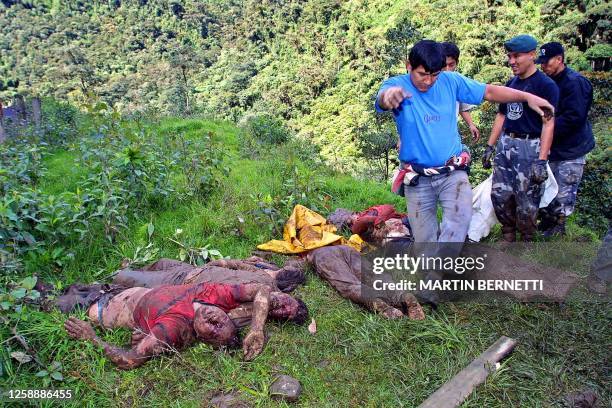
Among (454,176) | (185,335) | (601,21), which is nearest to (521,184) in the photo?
Result: (454,176)

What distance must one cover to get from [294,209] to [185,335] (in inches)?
81.0

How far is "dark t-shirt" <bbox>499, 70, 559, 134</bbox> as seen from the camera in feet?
11.0

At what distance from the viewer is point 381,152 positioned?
13008mm

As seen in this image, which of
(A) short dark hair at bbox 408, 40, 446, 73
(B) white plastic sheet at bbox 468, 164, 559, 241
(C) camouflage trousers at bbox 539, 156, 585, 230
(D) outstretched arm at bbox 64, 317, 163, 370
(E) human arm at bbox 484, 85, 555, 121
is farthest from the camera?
(B) white plastic sheet at bbox 468, 164, 559, 241

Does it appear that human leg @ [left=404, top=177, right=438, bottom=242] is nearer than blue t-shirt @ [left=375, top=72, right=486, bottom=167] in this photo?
No

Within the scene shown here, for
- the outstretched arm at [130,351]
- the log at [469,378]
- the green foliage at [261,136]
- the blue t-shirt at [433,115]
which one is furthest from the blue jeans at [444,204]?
the green foliage at [261,136]

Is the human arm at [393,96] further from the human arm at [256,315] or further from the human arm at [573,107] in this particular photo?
the human arm at [573,107]

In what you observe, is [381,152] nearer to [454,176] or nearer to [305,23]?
[454,176]

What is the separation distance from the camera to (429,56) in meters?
2.73

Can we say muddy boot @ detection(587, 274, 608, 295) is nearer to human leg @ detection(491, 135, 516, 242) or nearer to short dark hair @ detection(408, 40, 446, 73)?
human leg @ detection(491, 135, 516, 242)

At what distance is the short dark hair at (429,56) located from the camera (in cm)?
273

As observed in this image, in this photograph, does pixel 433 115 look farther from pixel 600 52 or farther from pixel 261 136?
pixel 600 52

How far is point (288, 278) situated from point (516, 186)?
2.05 m

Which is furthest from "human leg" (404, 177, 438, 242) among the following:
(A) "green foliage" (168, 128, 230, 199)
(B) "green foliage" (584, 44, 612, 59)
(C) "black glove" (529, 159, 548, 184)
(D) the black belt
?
(B) "green foliage" (584, 44, 612, 59)
